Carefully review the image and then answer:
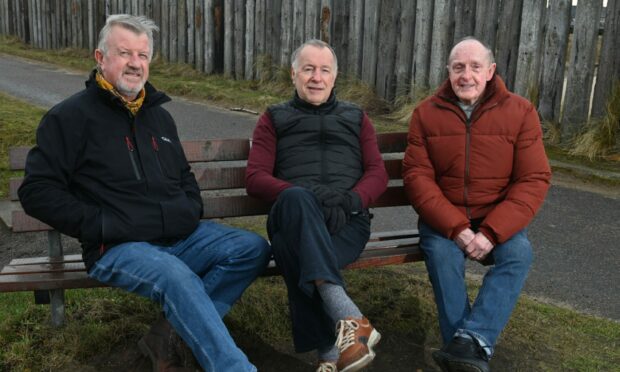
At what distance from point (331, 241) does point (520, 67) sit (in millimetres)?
5315

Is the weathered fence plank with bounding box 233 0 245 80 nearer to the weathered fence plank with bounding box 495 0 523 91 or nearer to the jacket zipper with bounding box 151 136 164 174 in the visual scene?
the weathered fence plank with bounding box 495 0 523 91

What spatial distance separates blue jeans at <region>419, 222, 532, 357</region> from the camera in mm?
3219

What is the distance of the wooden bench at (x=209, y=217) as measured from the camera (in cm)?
330

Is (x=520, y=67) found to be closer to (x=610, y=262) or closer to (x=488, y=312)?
(x=610, y=262)

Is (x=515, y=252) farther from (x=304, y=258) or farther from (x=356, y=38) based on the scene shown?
(x=356, y=38)

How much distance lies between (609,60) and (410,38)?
2.69 m

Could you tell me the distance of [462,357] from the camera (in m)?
3.06

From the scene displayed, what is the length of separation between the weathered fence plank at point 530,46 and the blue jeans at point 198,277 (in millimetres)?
5334

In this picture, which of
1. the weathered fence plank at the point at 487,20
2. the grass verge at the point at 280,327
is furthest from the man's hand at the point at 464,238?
the weathered fence plank at the point at 487,20

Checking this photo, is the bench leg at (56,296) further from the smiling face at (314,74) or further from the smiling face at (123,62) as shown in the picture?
the smiling face at (314,74)

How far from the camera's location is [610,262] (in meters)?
4.82

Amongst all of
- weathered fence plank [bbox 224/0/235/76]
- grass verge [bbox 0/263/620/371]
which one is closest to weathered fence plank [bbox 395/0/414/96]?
weathered fence plank [bbox 224/0/235/76]

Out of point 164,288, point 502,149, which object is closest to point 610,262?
point 502,149

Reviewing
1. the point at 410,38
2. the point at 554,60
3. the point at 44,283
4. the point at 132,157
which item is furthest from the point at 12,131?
the point at 554,60
